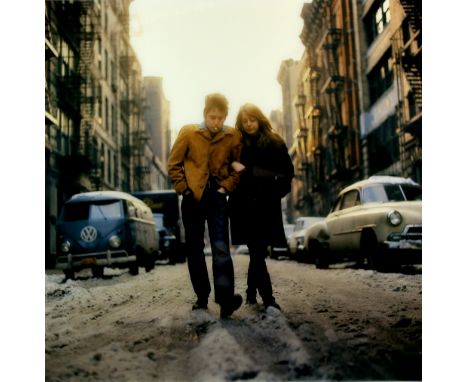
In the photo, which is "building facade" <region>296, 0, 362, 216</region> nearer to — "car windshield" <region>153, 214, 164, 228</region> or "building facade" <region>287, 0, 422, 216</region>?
"building facade" <region>287, 0, 422, 216</region>

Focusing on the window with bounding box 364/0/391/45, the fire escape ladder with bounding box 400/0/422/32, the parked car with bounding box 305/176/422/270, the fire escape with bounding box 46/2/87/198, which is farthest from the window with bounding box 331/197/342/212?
the fire escape with bounding box 46/2/87/198

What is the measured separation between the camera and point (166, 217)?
64.7 ft

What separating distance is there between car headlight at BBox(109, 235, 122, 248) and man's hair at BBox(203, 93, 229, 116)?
6.78 m

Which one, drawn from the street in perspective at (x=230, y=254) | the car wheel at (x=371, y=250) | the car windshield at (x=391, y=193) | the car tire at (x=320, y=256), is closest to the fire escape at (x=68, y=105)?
the street in perspective at (x=230, y=254)

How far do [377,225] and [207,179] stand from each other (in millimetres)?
4901

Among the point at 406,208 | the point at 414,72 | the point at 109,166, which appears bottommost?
the point at 406,208

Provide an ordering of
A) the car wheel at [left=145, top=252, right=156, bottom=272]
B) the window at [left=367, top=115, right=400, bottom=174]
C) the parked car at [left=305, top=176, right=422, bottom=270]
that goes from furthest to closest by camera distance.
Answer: the window at [left=367, top=115, right=400, bottom=174], the car wheel at [left=145, top=252, right=156, bottom=272], the parked car at [left=305, top=176, right=422, bottom=270]

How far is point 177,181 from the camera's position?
4684mm

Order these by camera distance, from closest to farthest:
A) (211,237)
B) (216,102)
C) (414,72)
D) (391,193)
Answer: (216,102)
(211,237)
(391,193)
(414,72)

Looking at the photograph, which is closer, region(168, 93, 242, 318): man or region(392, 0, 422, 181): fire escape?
region(168, 93, 242, 318): man

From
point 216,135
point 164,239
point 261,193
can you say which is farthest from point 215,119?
point 164,239

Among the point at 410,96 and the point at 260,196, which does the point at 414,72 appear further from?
the point at 260,196

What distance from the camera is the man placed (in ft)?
15.4

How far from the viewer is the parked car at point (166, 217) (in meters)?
18.2
